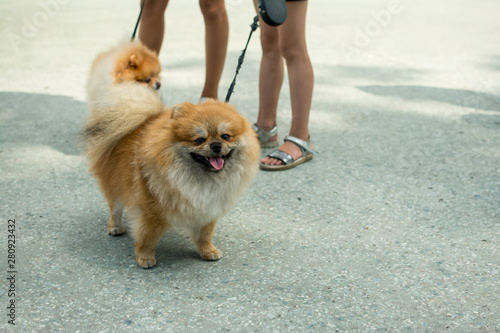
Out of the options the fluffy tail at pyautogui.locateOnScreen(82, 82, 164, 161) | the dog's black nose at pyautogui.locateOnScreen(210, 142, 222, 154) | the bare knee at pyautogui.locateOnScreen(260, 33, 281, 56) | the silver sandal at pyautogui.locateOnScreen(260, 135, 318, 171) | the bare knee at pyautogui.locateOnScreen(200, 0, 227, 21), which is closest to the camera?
the dog's black nose at pyautogui.locateOnScreen(210, 142, 222, 154)

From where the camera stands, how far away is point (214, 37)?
4.42 meters

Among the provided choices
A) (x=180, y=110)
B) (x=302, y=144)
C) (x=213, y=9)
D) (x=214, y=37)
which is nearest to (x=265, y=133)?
(x=302, y=144)

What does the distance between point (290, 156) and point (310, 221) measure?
34.5 inches

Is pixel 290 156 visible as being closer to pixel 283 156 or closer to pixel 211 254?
pixel 283 156

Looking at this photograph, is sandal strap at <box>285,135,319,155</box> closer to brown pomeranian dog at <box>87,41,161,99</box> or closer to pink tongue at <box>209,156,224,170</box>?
brown pomeranian dog at <box>87,41,161,99</box>

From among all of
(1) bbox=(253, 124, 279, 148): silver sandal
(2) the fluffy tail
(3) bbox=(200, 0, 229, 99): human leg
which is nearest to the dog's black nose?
(2) the fluffy tail

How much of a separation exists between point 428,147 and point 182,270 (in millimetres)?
2420

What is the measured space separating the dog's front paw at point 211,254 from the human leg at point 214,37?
2.02 metres

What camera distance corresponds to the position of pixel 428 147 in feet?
14.2

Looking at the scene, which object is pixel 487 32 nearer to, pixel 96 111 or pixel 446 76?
pixel 446 76

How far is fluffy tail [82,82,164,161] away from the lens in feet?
9.05

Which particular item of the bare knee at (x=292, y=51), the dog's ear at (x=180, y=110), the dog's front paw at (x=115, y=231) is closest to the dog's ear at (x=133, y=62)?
the bare knee at (x=292, y=51)

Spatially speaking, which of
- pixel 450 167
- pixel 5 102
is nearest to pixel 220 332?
pixel 450 167

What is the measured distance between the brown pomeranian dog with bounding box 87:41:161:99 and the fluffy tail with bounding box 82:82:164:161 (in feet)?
3.72
